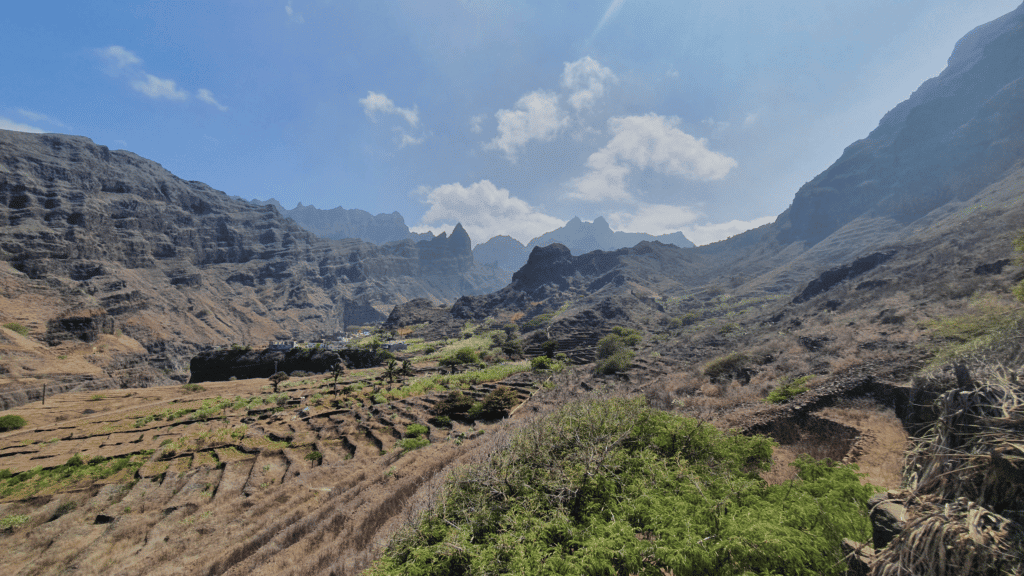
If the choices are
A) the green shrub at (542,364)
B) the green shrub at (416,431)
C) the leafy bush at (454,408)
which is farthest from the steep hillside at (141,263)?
the green shrub at (542,364)

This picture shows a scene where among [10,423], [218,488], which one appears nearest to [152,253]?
[10,423]

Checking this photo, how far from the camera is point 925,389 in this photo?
11.6 m

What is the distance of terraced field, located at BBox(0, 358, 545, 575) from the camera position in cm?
911

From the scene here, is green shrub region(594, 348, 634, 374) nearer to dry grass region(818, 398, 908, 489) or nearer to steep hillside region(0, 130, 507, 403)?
dry grass region(818, 398, 908, 489)

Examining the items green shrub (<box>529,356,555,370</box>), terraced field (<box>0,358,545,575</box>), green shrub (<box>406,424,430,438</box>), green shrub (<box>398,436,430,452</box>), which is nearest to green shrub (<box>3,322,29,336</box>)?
terraced field (<box>0,358,545,575</box>)

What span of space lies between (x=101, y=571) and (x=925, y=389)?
25.4 m

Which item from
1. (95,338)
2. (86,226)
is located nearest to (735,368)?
(95,338)

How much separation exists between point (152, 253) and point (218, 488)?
6387 inches

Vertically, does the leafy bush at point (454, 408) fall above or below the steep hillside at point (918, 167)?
below

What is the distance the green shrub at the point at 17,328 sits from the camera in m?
55.3

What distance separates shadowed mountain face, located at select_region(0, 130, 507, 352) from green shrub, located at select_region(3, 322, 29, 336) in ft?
20.6

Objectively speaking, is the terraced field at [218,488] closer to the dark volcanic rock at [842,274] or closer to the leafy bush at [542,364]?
the leafy bush at [542,364]

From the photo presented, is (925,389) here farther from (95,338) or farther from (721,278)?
(721,278)

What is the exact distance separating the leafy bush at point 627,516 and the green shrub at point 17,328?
91753 millimetres
